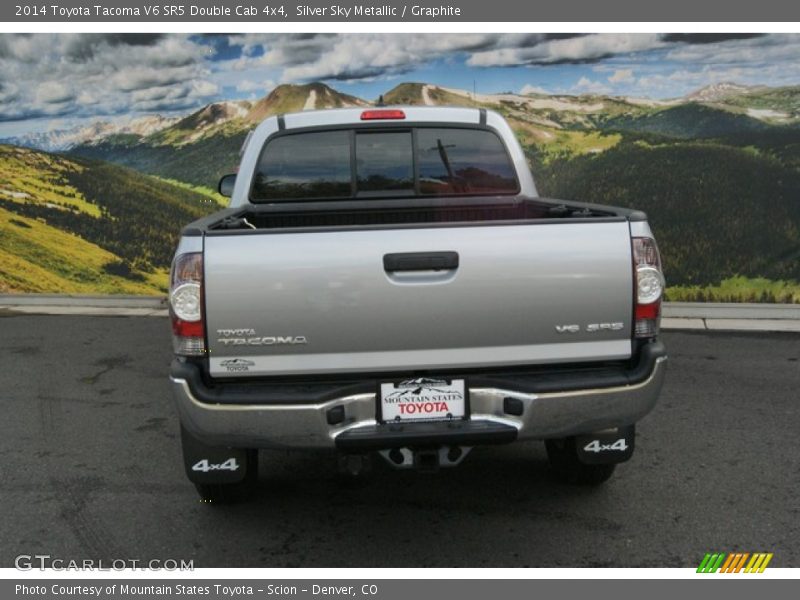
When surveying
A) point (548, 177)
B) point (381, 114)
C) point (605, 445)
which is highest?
point (381, 114)

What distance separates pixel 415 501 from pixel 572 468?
86 centimetres

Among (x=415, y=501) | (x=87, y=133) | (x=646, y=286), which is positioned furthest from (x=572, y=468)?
(x=87, y=133)

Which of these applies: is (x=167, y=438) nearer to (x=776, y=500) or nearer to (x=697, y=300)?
(x=776, y=500)

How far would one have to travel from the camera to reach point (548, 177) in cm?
998

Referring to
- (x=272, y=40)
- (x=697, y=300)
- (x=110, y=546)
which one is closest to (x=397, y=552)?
(x=110, y=546)

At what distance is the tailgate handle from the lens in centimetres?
305

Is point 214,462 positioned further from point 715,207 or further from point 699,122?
point 699,122

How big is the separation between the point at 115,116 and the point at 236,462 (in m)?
8.15

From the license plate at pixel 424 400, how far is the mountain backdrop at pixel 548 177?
6.93m

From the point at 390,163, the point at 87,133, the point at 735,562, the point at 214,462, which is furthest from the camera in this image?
the point at 87,133

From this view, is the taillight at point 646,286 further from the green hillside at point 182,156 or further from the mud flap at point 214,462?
the green hillside at point 182,156

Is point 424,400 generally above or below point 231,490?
above

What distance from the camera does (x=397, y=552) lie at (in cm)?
344

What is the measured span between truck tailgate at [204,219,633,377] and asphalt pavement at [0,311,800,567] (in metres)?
0.91
